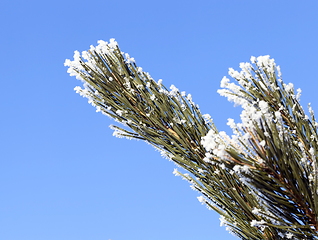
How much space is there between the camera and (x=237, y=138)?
283 centimetres

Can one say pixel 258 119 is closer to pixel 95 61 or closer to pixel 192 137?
pixel 192 137

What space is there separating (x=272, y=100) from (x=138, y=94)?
5.37ft

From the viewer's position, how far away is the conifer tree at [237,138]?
8.64 ft

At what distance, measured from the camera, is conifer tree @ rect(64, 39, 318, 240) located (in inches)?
104

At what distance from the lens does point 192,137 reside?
3.61 meters

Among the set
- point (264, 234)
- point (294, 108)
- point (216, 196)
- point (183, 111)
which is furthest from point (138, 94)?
point (264, 234)

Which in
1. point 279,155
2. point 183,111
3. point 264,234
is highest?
point 183,111

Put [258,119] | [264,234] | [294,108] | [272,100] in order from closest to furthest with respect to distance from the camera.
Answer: [258,119]
[264,234]
[294,108]
[272,100]

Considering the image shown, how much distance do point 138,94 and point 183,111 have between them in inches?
25.0

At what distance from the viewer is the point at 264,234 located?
10.5 feet

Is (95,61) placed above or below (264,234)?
above

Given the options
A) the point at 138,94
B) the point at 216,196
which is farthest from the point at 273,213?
the point at 138,94

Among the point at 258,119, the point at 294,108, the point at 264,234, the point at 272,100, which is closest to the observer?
the point at 258,119

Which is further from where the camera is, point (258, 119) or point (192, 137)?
point (192, 137)
